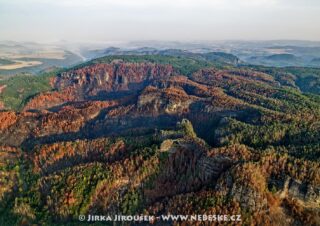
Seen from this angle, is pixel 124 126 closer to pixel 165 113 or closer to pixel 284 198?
pixel 165 113

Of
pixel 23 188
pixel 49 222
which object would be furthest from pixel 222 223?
pixel 23 188

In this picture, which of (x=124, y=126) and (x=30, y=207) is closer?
(x=30, y=207)

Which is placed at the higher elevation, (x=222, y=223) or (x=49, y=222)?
(x=222, y=223)

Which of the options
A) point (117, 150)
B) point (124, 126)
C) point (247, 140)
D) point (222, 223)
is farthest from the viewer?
point (124, 126)

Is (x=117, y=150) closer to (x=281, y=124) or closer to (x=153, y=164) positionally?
(x=153, y=164)

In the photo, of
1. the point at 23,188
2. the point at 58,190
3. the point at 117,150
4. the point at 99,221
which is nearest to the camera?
the point at 99,221

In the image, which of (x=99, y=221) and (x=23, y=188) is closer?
(x=99, y=221)

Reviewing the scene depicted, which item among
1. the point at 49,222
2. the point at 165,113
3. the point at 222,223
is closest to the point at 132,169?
the point at 49,222

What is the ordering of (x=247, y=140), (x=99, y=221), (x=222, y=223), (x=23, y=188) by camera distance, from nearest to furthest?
(x=222, y=223) → (x=99, y=221) → (x=23, y=188) → (x=247, y=140)

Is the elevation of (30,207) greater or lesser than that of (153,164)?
lesser
